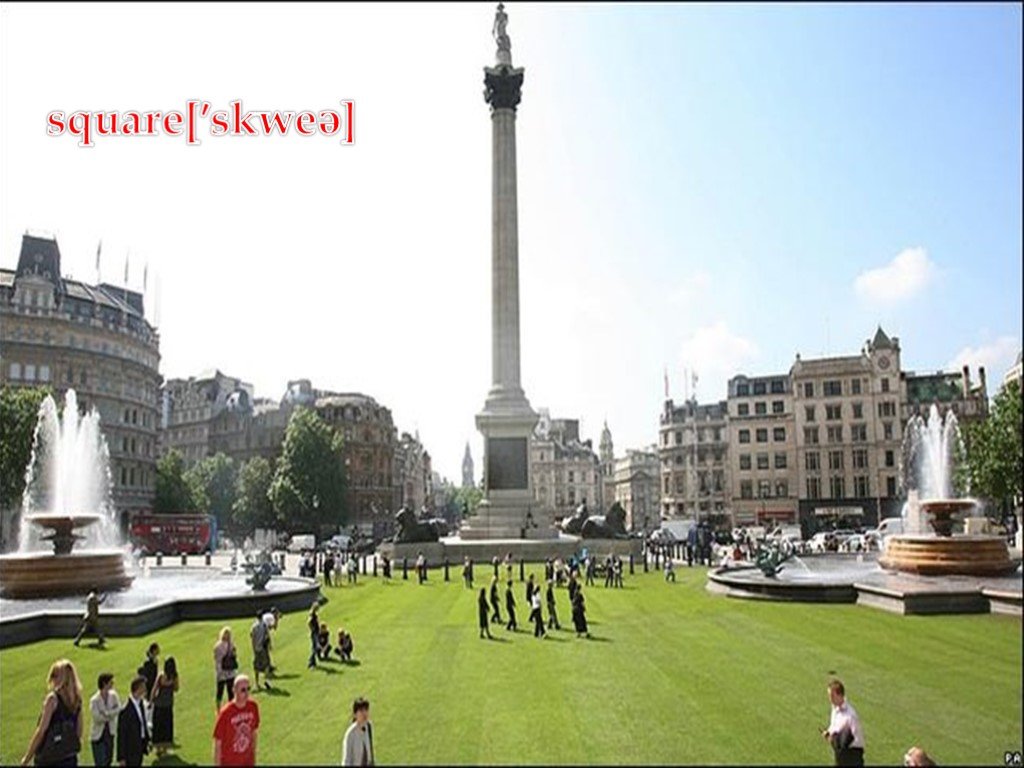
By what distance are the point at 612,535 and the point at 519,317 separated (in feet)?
64.4

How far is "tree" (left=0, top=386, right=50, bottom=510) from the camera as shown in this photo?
5869 cm

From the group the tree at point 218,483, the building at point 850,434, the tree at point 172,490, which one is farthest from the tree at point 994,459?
the tree at point 218,483

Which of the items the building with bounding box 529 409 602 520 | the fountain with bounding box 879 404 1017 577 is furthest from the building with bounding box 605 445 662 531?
the fountain with bounding box 879 404 1017 577

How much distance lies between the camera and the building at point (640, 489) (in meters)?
168

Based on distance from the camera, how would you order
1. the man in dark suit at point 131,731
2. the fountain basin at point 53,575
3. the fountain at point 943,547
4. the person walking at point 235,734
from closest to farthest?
the person walking at point 235,734 → the man in dark suit at point 131,731 → the fountain at point 943,547 → the fountain basin at point 53,575

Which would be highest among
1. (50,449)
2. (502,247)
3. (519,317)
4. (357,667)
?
(502,247)

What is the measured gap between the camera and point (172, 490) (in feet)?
313

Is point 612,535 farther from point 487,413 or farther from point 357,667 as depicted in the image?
point 357,667

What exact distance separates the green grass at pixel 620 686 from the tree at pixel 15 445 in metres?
40.3

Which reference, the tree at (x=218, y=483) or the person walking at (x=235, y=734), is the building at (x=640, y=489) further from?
the person walking at (x=235, y=734)

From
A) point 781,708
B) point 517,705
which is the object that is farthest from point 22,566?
point 781,708

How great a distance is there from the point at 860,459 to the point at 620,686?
9032 centimetres

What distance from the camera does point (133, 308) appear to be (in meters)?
102

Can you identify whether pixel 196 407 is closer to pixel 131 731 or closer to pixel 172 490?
pixel 172 490
